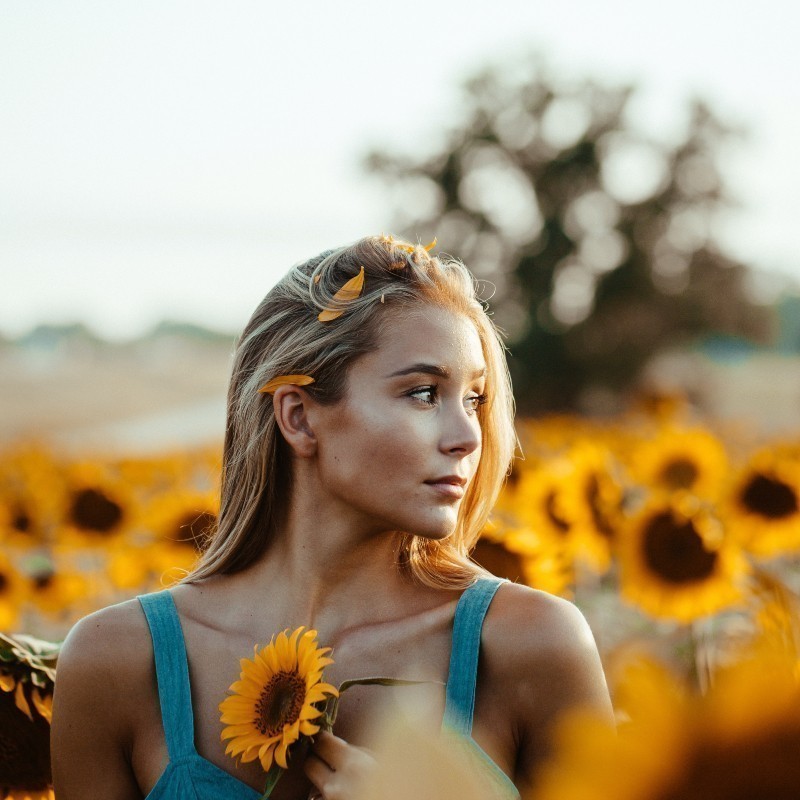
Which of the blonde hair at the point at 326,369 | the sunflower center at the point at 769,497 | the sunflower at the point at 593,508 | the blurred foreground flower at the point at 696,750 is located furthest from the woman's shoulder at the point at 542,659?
the sunflower center at the point at 769,497

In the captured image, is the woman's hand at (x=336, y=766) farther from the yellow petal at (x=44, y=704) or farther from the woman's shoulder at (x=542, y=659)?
the yellow petal at (x=44, y=704)

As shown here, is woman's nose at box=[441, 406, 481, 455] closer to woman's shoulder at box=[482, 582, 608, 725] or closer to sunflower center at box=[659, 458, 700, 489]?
woman's shoulder at box=[482, 582, 608, 725]

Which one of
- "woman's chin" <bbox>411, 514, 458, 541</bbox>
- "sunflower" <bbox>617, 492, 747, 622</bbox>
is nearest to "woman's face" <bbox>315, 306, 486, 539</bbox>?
"woman's chin" <bbox>411, 514, 458, 541</bbox>

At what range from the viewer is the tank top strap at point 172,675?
1.81 meters

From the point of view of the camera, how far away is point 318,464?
1.97 metres

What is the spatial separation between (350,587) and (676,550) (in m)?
2.02

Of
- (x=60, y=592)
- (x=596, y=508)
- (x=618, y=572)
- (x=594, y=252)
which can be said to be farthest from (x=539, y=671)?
(x=594, y=252)

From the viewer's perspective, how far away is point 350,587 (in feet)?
6.38

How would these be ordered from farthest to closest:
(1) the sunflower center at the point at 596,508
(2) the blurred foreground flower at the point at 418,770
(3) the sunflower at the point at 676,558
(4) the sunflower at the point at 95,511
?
(4) the sunflower at the point at 95,511
(1) the sunflower center at the point at 596,508
(3) the sunflower at the point at 676,558
(2) the blurred foreground flower at the point at 418,770

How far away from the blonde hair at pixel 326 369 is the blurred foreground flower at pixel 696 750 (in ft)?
4.50

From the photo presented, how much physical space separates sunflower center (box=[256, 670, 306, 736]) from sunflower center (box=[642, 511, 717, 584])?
7.91 feet

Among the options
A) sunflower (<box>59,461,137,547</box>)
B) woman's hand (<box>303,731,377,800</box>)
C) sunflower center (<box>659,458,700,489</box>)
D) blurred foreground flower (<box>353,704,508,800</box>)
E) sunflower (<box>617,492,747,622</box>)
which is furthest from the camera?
sunflower center (<box>659,458,700,489</box>)

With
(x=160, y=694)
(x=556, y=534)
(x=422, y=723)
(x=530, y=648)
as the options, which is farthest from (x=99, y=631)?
(x=556, y=534)

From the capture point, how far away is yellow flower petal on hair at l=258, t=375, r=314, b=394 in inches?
76.9
